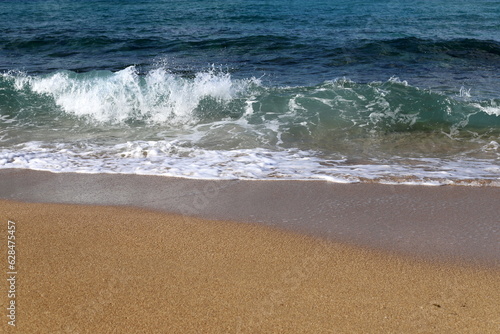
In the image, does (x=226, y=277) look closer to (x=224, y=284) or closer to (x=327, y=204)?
(x=224, y=284)

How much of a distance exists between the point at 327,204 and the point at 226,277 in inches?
63.5

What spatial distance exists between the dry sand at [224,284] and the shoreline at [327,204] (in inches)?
9.4

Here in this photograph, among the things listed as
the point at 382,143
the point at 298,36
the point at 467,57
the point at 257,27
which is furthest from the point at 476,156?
the point at 257,27

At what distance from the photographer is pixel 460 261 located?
12.1 ft

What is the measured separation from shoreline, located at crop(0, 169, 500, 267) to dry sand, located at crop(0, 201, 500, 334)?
239 mm

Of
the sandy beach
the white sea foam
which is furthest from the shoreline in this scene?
the white sea foam

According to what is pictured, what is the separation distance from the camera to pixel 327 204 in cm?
474

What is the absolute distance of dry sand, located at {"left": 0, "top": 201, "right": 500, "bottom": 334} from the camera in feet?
9.65

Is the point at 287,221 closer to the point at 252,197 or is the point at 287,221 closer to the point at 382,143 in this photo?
the point at 252,197

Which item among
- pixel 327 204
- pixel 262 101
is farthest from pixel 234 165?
pixel 262 101

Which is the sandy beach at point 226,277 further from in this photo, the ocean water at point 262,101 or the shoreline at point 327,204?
the ocean water at point 262,101

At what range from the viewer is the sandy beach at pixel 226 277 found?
2.95 m

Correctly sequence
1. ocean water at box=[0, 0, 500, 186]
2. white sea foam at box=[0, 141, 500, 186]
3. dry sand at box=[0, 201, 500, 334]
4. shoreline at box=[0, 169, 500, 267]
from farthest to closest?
ocean water at box=[0, 0, 500, 186] → white sea foam at box=[0, 141, 500, 186] → shoreline at box=[0, 169, 500, 267] → dry sand at box=[0, 201, 500, 334]

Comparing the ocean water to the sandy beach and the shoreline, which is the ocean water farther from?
the sandy beach
